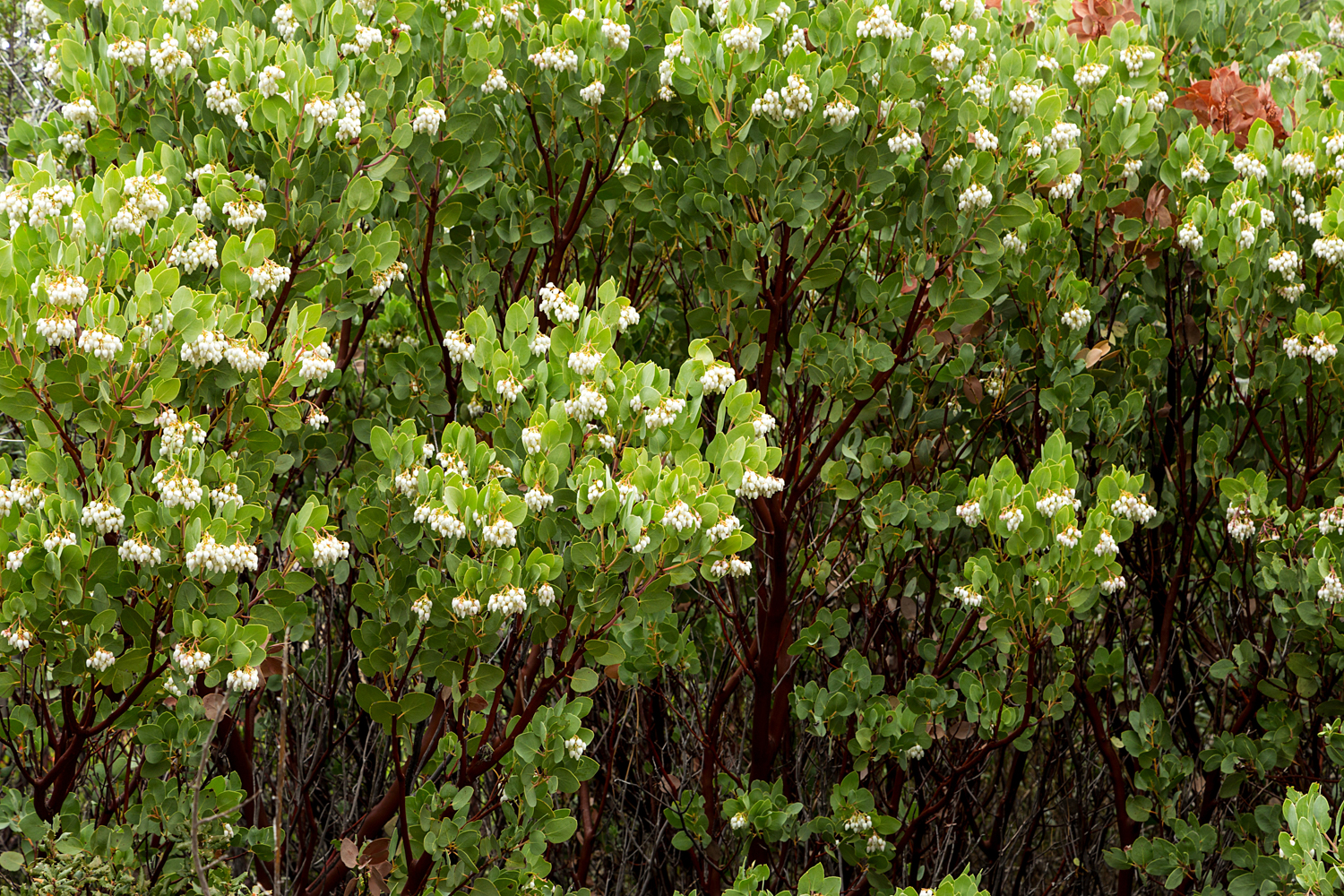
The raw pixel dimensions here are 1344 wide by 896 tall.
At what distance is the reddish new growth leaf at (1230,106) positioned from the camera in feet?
13.4

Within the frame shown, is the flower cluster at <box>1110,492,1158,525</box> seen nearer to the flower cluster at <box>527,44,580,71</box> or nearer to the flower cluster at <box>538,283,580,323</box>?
the flower cluster at <box>538,283,580,323</box>

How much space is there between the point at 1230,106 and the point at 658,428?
2591 millimetres

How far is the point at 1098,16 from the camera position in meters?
4.42

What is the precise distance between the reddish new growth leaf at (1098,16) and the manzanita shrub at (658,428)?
3cm

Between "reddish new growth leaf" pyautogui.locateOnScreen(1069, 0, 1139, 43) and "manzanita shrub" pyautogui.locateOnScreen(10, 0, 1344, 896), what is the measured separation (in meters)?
0.03

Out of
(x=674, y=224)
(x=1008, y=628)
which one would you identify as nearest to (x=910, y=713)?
(x=1008, y=628)

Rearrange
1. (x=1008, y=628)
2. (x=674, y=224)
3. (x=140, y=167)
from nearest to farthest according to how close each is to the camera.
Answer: (x=140, y=167)
(x=1008, y=628)
(x=674, y=224)

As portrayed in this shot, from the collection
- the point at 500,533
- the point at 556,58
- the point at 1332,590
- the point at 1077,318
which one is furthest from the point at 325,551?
the point at 1332,590

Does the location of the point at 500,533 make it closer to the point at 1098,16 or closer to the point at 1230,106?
the point at 1230,106

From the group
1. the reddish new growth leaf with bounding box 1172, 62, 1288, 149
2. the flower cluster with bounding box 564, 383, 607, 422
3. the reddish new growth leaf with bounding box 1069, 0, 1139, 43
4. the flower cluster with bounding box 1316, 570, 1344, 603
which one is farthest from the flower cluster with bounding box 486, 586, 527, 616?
the reddish new growth leaf with bounding box 1069, 0, 1139, 43

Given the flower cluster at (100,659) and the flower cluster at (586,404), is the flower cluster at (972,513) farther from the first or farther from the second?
the flower cluster at (100,659)

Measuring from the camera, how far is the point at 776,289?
373cm

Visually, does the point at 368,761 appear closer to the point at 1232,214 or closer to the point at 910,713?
the point at 910,713

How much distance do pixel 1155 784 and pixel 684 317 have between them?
2225 millimetres
